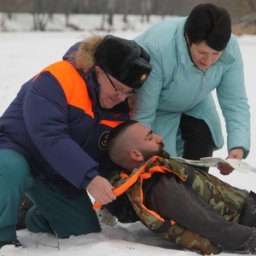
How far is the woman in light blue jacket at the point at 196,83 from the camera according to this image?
2.61 metres

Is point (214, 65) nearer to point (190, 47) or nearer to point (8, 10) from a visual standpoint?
point (190, 47)

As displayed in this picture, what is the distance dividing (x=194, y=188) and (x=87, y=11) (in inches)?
1897

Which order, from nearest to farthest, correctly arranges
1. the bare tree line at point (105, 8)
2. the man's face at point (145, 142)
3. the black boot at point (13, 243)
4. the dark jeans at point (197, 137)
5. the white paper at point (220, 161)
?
1. the black boot at point (13, 243)
2. the man's face at point (145, 142)
3. the white paper at point (220, 161)
4. the dark jeans at point (197, 137)
5. the bare tree line at point (105, 8)

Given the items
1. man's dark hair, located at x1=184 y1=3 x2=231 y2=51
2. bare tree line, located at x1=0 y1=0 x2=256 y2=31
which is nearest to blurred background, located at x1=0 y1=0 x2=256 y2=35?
bare tree line, located at x1=0 y1=0 x2=256 y2=31

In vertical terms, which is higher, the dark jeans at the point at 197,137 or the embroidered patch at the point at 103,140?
the embroidered patch at the point at 103,140

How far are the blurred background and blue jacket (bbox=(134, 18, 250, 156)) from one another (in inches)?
1047

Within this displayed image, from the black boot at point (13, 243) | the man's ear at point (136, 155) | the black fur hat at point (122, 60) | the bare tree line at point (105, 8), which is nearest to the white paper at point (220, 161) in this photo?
the man's ear at point (136, 155)

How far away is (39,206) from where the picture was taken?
9.06ft

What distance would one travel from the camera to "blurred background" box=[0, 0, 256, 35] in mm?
37256

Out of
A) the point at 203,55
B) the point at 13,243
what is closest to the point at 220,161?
the point at 203,55

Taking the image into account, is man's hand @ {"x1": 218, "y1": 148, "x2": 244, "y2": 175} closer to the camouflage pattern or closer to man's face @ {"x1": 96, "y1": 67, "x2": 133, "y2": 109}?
the camouflage pattern

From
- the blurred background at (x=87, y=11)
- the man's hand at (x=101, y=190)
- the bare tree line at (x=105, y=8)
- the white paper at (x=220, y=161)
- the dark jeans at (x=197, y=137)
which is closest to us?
the man's hand at (x=101, y=190)

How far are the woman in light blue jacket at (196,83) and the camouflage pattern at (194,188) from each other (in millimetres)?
263

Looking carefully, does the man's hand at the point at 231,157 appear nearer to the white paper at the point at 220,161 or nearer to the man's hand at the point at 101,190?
the white paper at the point at 220,161
